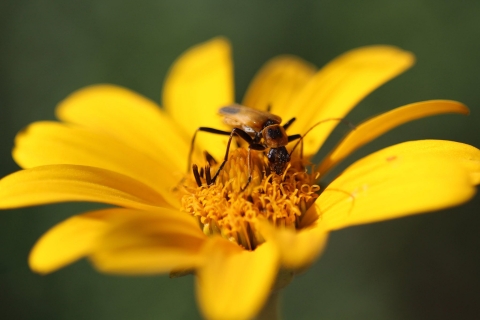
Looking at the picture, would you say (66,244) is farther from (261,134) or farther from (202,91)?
(202,91)

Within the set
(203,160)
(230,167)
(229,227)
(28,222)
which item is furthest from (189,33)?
(229,227)

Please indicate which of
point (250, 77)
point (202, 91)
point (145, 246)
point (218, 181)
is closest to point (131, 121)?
point (202, 91)

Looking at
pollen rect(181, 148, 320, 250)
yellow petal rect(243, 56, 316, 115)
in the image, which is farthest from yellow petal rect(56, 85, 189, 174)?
yellow petal rect(243, 56, 316, 115)

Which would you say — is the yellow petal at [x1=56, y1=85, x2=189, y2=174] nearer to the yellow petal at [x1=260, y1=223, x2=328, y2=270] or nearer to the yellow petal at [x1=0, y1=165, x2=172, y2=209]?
the yellow petal at [x1=0, y1=165, x2=172, y2=209]

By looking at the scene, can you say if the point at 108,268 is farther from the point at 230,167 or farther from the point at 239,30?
the point at 239,30

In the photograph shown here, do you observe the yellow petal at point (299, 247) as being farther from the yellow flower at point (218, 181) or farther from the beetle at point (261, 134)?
the beetle at point (261, 134)

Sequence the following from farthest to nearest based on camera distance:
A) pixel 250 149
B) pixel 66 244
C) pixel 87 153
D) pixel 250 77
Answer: pixel 250 77
pixel 87 153
pixel 250 149
pixel 66 244
